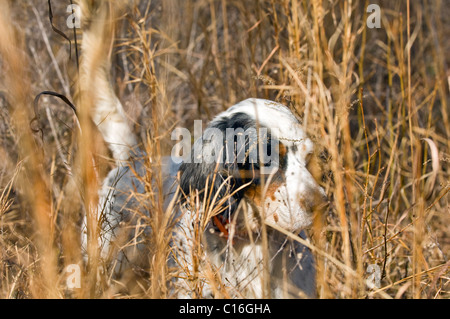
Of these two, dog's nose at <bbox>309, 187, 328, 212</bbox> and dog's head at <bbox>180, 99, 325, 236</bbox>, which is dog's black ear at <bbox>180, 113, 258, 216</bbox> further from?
dog's nose at <bbox>309, 187, 328, 212</bbox>

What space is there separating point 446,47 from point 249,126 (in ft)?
9.67

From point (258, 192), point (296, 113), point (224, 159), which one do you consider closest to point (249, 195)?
point (258, 192)

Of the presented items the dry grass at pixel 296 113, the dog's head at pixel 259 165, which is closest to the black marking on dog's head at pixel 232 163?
the dog's head at pixel 259 165

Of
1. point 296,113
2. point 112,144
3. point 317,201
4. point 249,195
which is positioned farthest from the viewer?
point 112,144

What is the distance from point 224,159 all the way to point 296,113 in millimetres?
385

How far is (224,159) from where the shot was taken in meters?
1.68

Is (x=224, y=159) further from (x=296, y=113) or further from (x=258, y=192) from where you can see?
(x=296, y=113)

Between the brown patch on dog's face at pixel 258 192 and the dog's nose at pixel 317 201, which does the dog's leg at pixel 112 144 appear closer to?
the brown patch on dog's face at pixel 258 192

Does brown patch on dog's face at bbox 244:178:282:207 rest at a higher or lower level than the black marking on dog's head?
lower

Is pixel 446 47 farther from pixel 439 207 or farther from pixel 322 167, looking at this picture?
pixel 322 167

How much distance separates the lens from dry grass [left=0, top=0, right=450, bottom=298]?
1.18 metres

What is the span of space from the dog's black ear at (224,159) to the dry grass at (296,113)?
0.48ft

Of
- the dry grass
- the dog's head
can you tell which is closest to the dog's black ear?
the dog's head

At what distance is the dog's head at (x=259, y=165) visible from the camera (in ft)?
5.11
